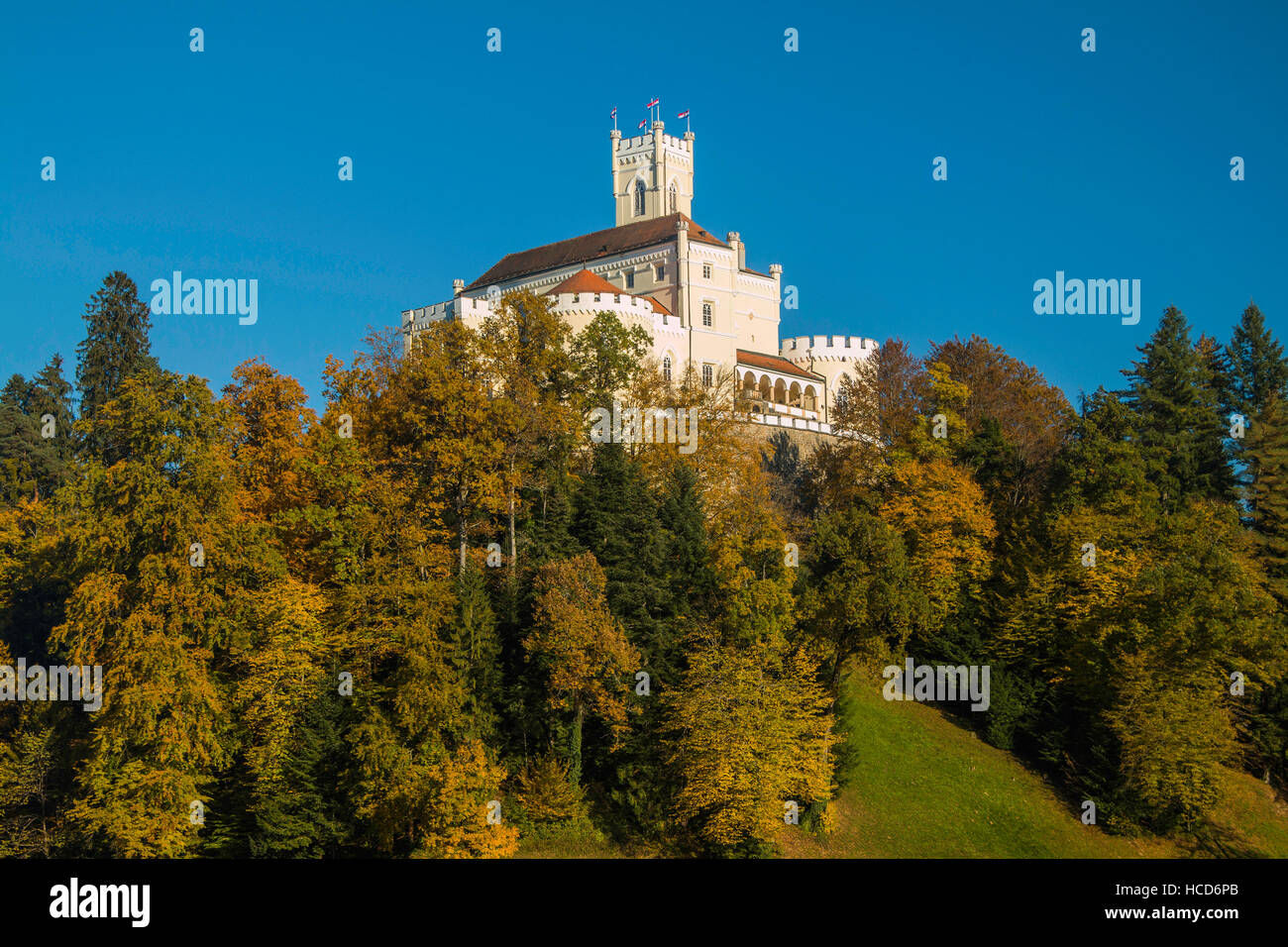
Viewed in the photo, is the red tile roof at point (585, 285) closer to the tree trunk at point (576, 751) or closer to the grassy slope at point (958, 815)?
the grassy slope at point (958, 815)

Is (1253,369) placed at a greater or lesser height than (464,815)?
greater

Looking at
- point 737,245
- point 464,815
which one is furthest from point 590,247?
point 464,815

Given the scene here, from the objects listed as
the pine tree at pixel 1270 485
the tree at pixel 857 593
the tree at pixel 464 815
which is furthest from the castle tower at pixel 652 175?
the tree at pixel 464 815

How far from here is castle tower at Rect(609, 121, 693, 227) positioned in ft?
304

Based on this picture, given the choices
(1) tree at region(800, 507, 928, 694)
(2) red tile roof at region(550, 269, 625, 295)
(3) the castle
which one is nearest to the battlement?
(3) the castle

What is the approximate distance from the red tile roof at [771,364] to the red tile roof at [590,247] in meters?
6.71

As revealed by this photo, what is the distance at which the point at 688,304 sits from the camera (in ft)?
235

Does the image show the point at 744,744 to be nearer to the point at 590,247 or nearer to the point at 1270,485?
the point at 1270,485

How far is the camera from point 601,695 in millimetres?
40750

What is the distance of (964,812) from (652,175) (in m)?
60.1

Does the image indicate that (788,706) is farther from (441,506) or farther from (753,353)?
(753,353)

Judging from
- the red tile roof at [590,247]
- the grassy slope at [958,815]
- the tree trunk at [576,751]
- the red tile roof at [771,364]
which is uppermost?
the red tile roof at [590,247]

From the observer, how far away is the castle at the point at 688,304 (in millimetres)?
66062
